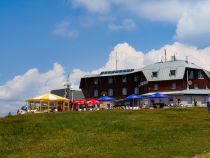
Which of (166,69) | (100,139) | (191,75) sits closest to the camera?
(100,139)

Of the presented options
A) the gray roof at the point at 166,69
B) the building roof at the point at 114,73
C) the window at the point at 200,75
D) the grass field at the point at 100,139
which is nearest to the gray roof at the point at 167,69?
the gray roof at the point at 166,69

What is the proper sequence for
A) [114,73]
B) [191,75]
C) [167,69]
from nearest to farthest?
[191,75]
[167,69]
[114,73]

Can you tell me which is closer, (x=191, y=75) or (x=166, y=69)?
(x=191, y=75)

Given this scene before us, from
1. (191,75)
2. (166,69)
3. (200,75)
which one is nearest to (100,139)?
(166,69)

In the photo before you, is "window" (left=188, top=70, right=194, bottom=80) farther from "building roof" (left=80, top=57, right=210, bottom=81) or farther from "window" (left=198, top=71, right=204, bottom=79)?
"window" (left=198, top=71, right=204, bottom=79)

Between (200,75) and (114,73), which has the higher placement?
(114,73)

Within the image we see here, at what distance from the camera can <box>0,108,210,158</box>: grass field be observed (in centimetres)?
1766

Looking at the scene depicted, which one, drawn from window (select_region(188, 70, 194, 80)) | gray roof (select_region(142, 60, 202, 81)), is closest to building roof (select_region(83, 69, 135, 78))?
gray roof (select_region(142, 60, 202, 81))

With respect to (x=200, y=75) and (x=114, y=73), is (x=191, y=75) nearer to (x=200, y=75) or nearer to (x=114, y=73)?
(x=200, y=75)

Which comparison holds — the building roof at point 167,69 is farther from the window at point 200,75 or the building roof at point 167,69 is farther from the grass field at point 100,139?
the grass field at point 100,139

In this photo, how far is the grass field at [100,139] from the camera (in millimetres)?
17656

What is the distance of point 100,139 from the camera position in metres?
22.5

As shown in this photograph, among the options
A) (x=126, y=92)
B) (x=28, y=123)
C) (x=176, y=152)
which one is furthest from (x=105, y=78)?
(x=176, y=152)

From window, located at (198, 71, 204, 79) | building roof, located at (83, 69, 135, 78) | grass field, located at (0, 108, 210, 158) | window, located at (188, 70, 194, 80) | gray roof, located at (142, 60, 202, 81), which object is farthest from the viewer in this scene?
building roof, located at (83, 69, 135, 78)
